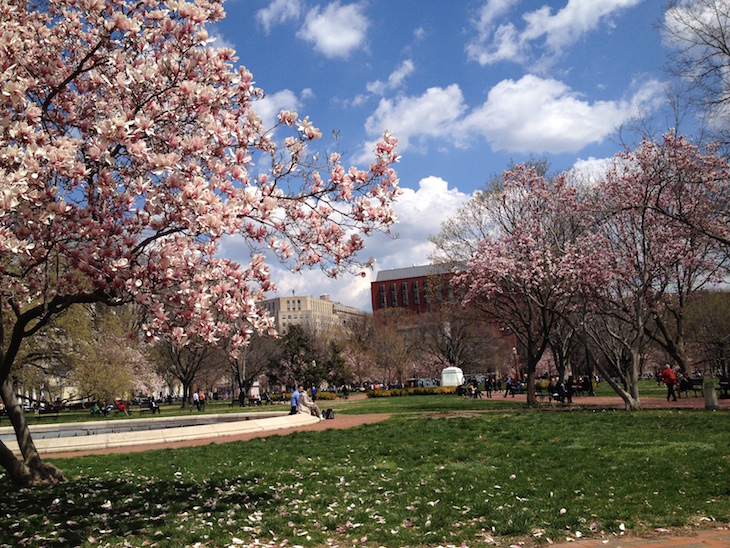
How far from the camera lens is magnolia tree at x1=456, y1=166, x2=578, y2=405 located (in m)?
23.9

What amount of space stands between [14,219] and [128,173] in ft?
4.18

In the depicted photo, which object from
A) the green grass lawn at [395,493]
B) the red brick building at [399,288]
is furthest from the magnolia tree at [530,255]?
the red brick building at [399,288]

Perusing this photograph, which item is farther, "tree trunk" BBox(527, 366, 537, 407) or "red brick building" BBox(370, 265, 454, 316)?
"red brick building" BBox(370, 265, 454, 316)

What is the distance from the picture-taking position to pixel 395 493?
318 inches

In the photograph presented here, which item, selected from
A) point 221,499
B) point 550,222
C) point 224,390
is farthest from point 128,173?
point 224,390

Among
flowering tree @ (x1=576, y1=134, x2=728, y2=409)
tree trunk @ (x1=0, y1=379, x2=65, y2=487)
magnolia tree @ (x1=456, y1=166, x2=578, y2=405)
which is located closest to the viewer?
tree trunk @ (x1=0, y1=379, x2=65, y2=487)

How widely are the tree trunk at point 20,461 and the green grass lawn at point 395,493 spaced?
1.10 feet

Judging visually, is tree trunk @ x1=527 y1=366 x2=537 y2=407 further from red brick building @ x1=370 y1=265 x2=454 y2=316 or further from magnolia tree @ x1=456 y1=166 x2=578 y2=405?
red brick building @ x1=370 y1=265 x2=454 y2=316

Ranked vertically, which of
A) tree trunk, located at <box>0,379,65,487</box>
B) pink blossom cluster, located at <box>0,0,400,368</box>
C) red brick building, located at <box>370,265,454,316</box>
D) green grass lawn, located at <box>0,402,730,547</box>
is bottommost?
green grass lawn, located at <box>0,402,730,547</box>

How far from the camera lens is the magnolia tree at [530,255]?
23.9 meters

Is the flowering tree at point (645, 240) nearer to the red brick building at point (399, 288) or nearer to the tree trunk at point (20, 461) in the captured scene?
the tree trunk at point (20, 461)

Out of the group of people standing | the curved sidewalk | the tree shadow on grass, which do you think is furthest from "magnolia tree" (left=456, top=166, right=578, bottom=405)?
the tree shadow on grass

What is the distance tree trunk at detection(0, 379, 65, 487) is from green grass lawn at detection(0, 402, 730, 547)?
0.34 meters

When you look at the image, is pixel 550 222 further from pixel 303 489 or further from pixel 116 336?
pixel 116 336
